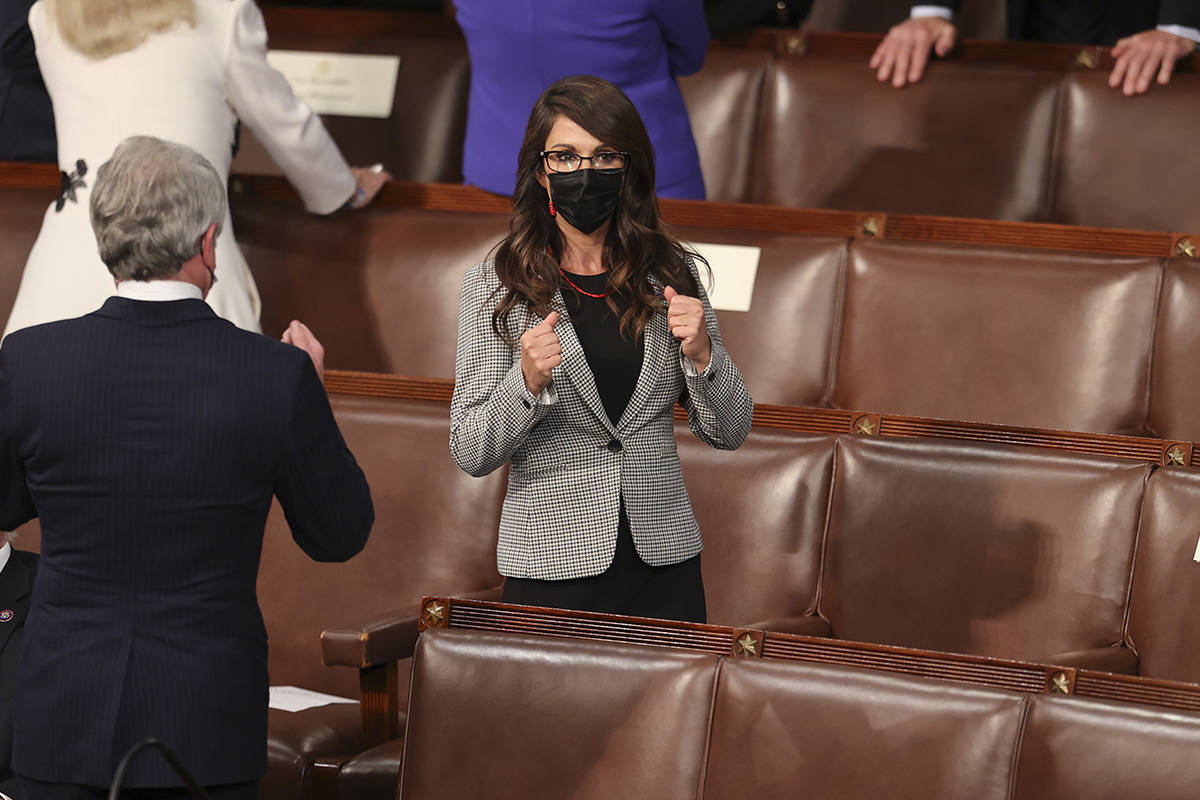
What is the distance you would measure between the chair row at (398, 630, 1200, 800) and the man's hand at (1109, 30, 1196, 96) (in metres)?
1.62

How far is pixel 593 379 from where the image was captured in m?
1.40

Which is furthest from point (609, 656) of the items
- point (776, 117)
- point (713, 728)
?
point (776, 117)

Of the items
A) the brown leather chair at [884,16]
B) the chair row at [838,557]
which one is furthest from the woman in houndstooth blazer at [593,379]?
the brown leather chair at [884,16]

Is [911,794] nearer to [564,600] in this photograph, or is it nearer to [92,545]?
[564,600]

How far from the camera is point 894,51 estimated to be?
2590 millimetres

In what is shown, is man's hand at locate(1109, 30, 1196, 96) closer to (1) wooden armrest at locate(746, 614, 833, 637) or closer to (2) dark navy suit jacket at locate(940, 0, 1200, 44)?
(2) dark navy suit jacket at locate(940, 0, 1200, 44)

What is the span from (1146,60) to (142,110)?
5.43 ft

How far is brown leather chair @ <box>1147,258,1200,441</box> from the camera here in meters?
1.96

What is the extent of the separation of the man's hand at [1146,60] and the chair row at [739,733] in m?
1.62

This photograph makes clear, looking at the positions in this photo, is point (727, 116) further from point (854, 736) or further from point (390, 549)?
point (854, 736)

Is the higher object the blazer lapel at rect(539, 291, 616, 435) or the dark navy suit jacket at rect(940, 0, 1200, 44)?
the dark navy suit jacket at rect(940, 0, 1200, 44)

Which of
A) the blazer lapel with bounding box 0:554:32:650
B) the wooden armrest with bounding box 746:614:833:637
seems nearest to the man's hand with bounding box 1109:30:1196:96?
the wooden armrest with bounding box 746:614:833:637

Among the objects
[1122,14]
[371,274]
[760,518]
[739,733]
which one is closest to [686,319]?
[739,733]

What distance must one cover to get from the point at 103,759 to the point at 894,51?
197 cm
